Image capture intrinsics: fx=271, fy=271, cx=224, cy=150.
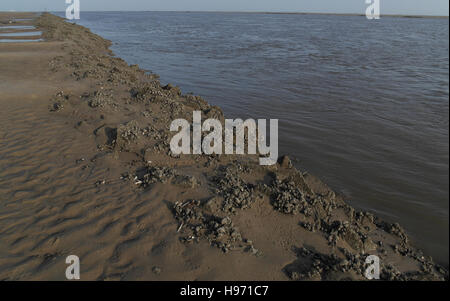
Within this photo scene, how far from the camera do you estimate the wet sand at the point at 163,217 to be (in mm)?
3518

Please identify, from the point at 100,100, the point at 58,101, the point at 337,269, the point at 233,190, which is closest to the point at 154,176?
the point at 233,190

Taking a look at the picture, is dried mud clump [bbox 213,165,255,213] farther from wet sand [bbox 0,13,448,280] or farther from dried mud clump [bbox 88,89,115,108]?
dried mud clump [bbox 88,89,115,108]

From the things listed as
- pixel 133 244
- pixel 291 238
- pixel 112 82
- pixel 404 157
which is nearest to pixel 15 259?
pixel 133 244

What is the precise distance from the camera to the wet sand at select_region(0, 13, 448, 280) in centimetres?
352

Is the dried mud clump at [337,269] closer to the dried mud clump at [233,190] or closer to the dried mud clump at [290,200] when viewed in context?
the dried mud clump at [290,200]

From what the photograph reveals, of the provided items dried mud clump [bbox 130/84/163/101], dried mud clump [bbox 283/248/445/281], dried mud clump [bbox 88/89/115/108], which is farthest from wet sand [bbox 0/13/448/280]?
dried mud clump [bbox 130/84/163/101]

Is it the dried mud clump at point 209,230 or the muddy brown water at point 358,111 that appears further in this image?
the muddy brown water at point 358,111

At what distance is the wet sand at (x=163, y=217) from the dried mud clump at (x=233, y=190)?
0.7 inches

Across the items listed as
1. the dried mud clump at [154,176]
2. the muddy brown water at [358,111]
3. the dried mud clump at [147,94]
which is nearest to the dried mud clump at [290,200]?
the muddy brown water at [358,111]

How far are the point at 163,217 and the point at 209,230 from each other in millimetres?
817

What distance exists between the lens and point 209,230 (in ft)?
13.0

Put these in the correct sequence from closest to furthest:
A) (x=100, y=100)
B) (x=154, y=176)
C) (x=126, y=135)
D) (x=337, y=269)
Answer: (x=337, y=269) → (x=154, y=176) → (x=126, y=135) → (x=100, y=100)

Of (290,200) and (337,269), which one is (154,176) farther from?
(337,269)

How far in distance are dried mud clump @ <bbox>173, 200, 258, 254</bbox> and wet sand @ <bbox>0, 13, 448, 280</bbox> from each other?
0.02 meters
